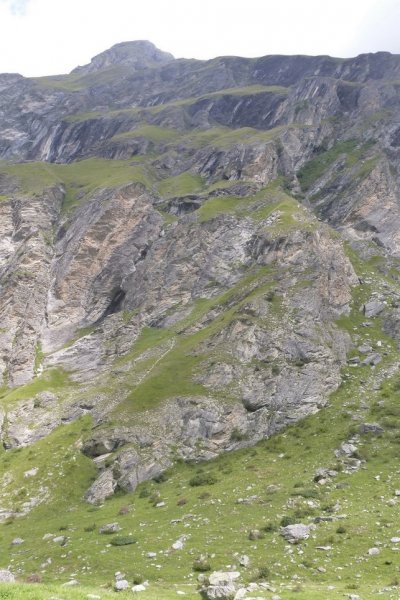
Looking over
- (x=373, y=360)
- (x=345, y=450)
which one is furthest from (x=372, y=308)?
(x=345, y=450)

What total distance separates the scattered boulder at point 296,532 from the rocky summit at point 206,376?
0.21m

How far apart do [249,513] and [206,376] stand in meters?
29.1

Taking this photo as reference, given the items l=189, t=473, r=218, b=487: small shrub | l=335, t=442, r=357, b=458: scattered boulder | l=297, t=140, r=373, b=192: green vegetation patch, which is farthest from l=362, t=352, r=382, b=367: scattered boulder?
l=297, t=140, r=373, b=192: green vegetation patch

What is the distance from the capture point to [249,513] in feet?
128

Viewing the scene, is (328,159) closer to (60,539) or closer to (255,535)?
(255,535)

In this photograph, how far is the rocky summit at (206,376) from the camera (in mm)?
33344

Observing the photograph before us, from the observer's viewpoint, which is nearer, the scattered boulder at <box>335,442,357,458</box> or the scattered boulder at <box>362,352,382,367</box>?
the scattered boulder at <box>335,442,357,458</box>

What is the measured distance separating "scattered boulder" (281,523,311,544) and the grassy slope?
0.53 meters

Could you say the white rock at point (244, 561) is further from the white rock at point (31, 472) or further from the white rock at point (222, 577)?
the white rock at point (31, 472)

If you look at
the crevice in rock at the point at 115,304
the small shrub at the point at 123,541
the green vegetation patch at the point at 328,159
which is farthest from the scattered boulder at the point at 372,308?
the green vegetation patch at the point at 328,159

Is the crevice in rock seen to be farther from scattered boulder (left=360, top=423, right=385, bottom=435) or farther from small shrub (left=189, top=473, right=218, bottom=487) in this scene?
scattered boulder (left=360, top=423, right=385, bottom=435)

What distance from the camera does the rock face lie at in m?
62.7

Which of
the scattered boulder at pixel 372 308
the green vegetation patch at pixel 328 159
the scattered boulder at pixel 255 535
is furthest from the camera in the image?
the green vegetation patch at pixel 328 159

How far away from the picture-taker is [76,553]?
35.6 meters
